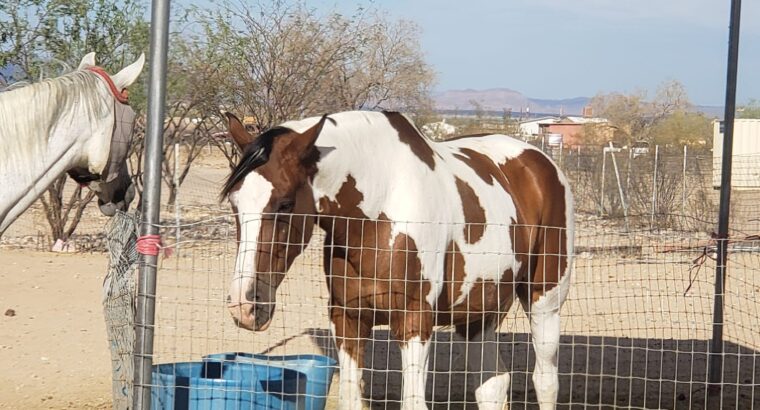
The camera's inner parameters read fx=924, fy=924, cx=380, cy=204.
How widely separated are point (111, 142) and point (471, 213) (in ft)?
5.68

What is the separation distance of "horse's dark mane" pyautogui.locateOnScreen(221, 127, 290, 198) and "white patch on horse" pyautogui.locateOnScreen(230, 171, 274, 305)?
0.03 meters

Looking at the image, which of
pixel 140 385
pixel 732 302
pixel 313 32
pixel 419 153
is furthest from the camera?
pixel 313 32

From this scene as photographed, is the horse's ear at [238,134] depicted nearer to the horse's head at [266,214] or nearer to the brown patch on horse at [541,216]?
the horse's head at [266,214]

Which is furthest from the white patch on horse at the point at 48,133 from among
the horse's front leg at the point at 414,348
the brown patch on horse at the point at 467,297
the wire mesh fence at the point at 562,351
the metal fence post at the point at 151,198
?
the brown patch on horse at the point at 467,297

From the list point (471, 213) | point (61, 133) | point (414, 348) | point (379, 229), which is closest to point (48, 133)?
point (61, 133)

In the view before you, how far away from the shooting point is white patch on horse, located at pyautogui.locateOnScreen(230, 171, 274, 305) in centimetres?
366

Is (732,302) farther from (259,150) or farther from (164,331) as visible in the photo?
(259,150)

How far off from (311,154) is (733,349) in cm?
487

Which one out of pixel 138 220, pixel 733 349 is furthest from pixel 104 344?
pixel 733 349

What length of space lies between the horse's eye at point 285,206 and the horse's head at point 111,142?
85 cm

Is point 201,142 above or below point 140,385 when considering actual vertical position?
above

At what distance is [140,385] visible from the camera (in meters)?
3.73

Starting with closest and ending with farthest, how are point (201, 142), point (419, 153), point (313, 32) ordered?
point (419, 153), point (313, 32), point (201, 142)

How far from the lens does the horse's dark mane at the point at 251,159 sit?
376cm
